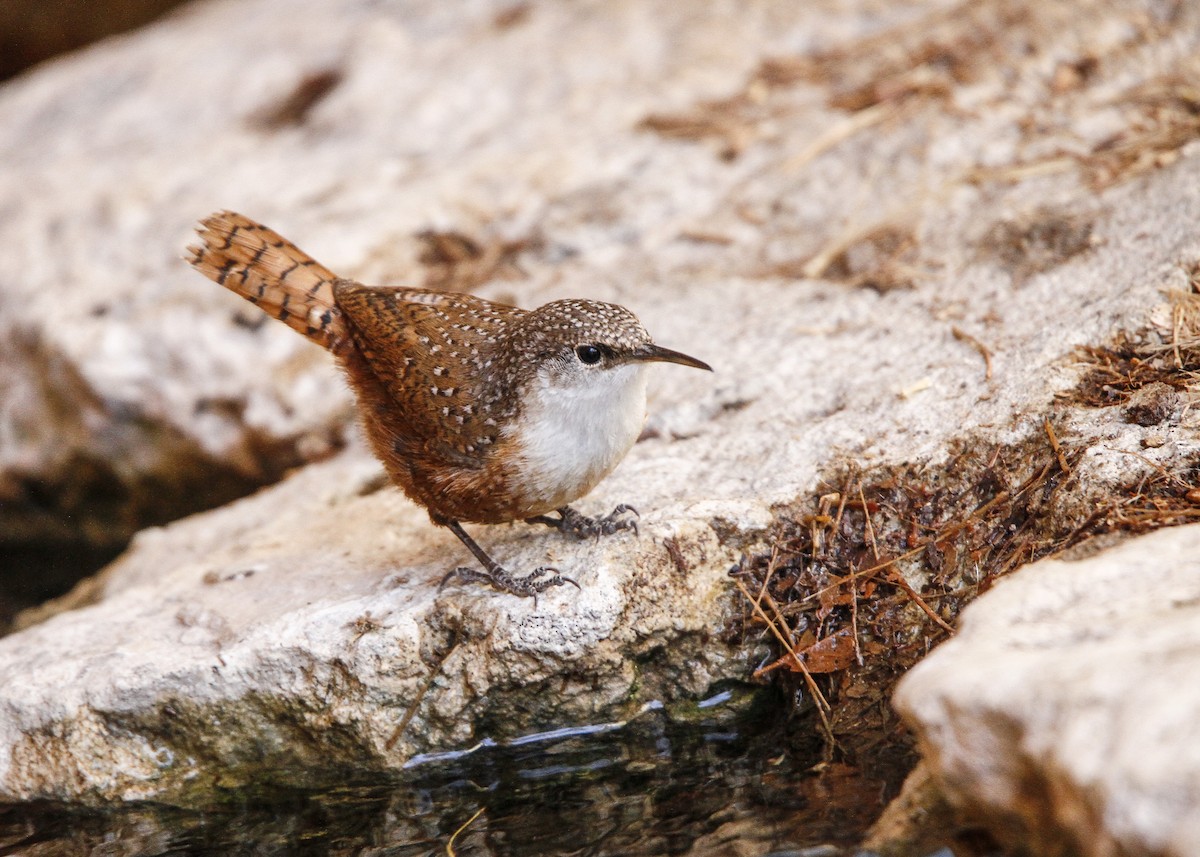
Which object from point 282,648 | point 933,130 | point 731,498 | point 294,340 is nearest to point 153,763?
point 282,648

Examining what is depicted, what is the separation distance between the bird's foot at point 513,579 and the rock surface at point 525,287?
0.23 feet

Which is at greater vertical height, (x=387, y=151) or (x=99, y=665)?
(x=387, y=151)

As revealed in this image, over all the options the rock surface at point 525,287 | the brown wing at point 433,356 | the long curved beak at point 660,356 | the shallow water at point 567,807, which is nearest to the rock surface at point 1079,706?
the shallow water at point 567,807

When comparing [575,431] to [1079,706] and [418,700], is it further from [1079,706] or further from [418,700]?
[1079,706]

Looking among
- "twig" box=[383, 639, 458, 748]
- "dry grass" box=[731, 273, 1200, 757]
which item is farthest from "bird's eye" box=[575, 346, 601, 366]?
"twig" box=[383, 639, 458, 748]

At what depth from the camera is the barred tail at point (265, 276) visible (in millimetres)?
4547

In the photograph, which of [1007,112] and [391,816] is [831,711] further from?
[1007,112]

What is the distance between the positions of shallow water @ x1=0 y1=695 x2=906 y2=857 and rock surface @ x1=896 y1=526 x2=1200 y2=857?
593 millimetres

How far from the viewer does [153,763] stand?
163 inches

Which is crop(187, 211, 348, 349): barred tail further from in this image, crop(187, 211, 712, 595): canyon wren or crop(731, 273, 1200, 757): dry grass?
crop(731, 273, 1200, 757): dry grass

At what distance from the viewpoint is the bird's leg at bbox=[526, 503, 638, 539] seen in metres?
4.12

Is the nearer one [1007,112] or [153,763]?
[153,763]

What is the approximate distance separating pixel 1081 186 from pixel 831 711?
9.59ft

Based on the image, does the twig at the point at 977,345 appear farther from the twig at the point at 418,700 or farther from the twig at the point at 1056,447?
the twig at the point at 418,700
